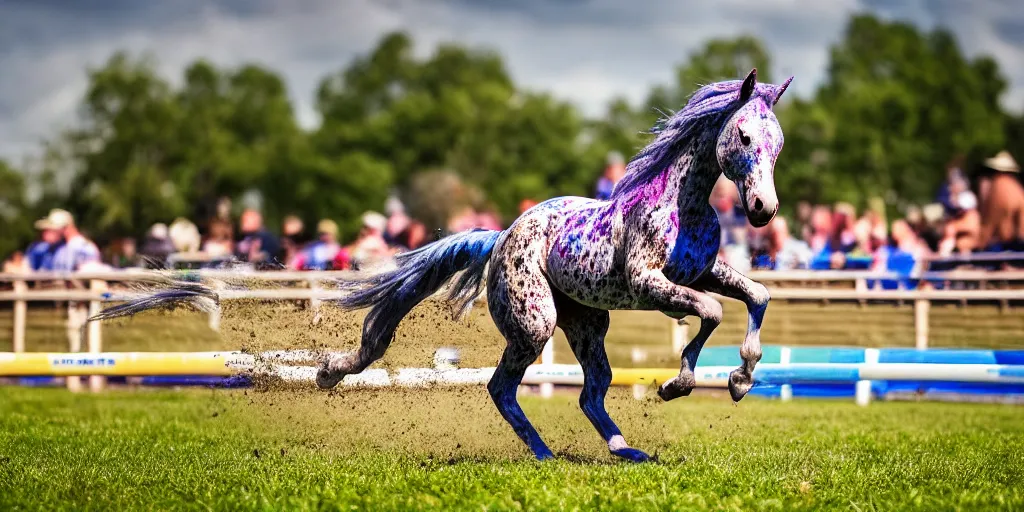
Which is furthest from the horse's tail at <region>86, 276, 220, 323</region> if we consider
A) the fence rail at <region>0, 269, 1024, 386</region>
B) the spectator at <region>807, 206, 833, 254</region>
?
the spectator at <region>807, 206, 833, 254</region>

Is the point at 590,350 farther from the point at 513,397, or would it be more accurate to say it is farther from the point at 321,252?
the point at 321,252

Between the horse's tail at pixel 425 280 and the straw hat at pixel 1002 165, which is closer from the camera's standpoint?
the horse's tail at pixel 425 280

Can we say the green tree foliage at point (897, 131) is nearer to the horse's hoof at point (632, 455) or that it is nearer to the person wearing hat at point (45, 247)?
the person wearing hat at point (45, 247)

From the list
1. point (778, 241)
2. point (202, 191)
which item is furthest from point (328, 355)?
point (202, 191)

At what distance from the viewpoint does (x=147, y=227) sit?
60.1m

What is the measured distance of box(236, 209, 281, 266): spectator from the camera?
1616 cm

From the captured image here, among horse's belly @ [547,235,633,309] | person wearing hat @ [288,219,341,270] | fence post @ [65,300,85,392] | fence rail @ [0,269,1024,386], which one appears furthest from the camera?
person wearing hat @ [288,219,341,270]

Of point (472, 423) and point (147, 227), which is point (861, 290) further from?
point (147, 227)

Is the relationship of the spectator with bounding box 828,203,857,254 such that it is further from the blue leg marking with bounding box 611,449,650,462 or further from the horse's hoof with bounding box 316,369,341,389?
the horse's hoof with bounding box 316,369,341,389

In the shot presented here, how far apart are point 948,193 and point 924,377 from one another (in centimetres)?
656

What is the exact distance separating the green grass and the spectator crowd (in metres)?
2.69

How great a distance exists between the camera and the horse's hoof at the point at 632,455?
24.8ft

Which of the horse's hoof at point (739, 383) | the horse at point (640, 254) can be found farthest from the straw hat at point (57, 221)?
the horse's hoof at point (739, 383)

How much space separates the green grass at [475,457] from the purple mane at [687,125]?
1.76m
